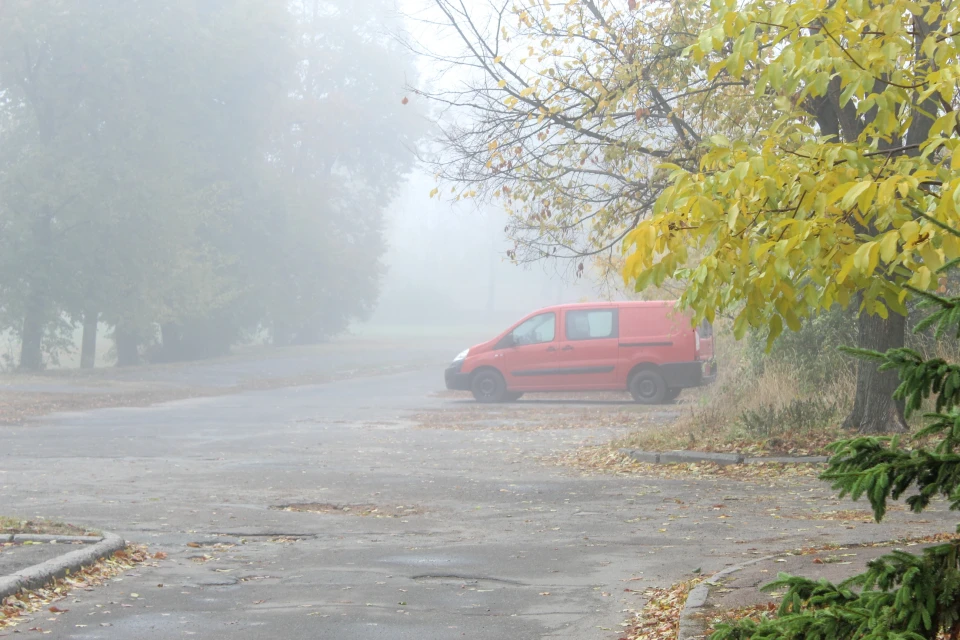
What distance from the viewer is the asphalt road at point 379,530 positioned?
21.2 feet

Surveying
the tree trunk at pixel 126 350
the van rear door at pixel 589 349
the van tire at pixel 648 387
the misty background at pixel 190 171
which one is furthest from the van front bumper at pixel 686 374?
the tree trunk at pixel 126 350

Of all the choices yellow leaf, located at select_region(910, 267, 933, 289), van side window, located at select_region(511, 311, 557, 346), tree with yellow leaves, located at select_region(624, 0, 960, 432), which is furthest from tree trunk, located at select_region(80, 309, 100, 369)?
yellow leaf, located at select_region(910, 267, 933, 289)

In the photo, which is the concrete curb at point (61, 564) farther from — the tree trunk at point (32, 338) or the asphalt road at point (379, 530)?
the tree trunk at point (32, 338)

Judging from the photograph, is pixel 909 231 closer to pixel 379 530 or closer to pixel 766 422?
pixel 379 530

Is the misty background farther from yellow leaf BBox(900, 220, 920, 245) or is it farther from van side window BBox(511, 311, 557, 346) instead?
yellow leaf BBox(900, 220, 920, 245)

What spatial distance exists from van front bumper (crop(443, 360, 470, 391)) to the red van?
2cm

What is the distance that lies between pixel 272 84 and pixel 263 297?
28.6 feet

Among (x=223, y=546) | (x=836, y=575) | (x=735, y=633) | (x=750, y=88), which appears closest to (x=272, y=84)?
(x=750, y=88)

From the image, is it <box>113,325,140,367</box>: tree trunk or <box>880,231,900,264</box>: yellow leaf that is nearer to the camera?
<box>880,231,900,264</box>: yellow leaf

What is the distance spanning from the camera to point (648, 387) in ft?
75.5

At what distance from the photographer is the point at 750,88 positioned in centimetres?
1377

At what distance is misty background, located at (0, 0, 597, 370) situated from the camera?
105 ft

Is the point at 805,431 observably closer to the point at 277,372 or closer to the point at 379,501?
the point at 379,501

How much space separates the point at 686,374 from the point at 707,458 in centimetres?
968
